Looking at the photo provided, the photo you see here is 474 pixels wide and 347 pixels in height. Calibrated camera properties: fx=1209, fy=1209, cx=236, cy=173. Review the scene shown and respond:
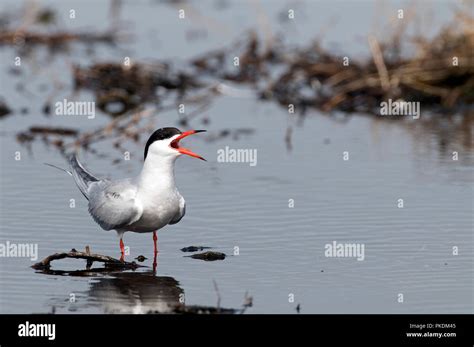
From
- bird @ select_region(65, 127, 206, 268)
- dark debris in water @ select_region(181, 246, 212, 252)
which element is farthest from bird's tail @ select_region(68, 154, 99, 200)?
dark debris in water @ select_region(181, 246, 212, 252)

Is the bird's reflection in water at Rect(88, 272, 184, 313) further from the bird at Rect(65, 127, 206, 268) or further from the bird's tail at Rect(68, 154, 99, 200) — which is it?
the bird's tail at Rect(68, 154, 99, 200)

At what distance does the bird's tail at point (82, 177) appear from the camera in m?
9.67

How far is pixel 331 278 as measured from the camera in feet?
27.6

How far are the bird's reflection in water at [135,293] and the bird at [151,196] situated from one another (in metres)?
0.34

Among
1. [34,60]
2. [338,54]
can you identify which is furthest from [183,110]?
[34,60]

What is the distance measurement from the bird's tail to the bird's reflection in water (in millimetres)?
1329

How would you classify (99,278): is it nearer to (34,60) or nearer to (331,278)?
(331,278)

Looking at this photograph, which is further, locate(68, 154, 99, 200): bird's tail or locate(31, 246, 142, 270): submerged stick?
locate(68, 154, 99, 200): bird's tail

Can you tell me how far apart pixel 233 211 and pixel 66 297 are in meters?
2.62

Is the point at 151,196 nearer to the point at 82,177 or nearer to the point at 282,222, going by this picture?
the point at 82,177

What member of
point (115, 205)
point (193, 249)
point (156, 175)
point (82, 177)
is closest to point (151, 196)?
point (156, 175)

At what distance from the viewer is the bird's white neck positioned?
8.85 metres

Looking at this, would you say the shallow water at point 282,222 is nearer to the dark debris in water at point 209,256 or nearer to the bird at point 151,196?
the dark debris in water at point 209,256

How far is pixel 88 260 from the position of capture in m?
8.66
